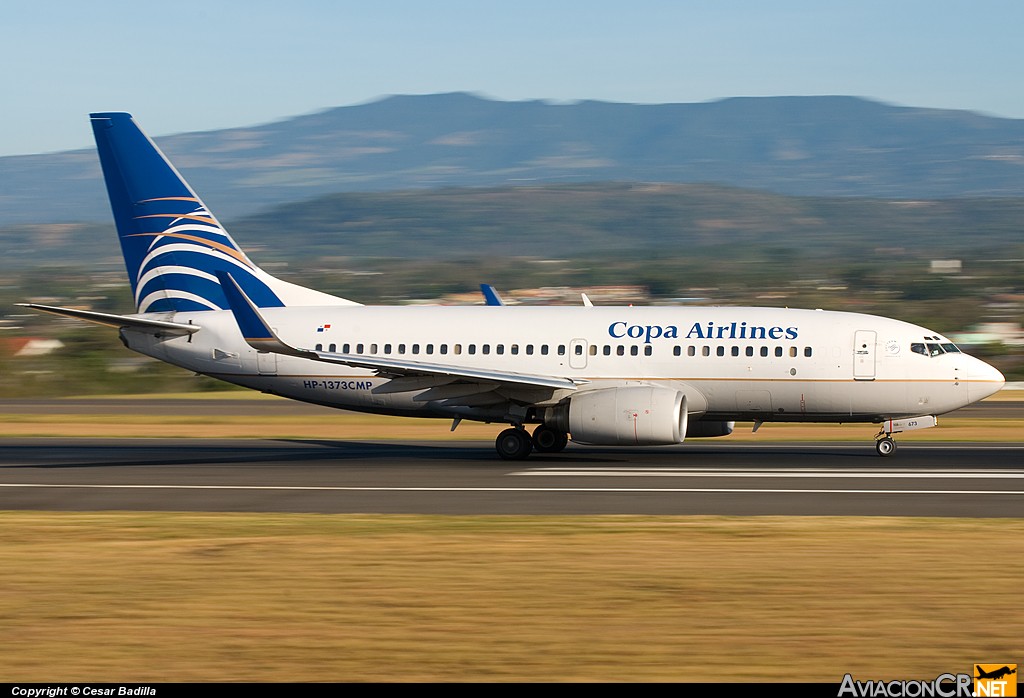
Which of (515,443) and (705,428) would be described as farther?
(705,428)

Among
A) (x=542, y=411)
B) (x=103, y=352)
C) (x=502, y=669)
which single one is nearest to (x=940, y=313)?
(x=103, y=352)

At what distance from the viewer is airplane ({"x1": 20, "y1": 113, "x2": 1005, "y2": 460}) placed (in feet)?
87.0

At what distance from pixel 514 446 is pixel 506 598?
1486cm

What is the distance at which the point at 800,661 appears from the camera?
10.2 m

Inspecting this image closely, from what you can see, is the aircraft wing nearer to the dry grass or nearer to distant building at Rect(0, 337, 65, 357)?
the dry grass

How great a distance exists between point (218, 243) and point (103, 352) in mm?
41164

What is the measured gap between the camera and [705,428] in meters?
29.0

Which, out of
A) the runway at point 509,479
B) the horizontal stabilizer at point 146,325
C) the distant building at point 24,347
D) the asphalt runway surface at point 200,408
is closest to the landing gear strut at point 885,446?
the runway at point 509,479

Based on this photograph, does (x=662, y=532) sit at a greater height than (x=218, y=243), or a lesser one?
lesser

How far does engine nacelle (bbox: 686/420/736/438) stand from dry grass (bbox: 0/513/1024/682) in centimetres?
1083

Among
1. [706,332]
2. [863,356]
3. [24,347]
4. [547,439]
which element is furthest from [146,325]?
[24,347]

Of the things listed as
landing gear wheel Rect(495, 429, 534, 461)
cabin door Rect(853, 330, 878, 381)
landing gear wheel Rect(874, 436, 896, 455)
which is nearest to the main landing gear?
landing gear wheel Rect(495, 429, 534, 461)

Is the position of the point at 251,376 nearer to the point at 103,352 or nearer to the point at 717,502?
the point at 717,502

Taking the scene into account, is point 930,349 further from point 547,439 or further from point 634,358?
point 547,439
